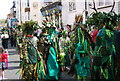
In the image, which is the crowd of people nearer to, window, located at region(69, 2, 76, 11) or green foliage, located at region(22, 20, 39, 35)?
green foliage, located at region(22, 20, 39, 35)

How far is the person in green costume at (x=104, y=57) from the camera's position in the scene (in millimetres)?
6977

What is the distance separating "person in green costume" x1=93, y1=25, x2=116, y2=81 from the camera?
698 cm

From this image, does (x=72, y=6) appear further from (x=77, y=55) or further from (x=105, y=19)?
(x=105, y=19)

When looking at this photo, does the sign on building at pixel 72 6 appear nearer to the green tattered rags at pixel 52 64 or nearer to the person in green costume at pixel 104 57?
the green tattered rags at pixel 52 64

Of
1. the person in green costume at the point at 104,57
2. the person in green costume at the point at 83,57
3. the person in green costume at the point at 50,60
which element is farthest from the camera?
the person in green costume at the point at 50,60

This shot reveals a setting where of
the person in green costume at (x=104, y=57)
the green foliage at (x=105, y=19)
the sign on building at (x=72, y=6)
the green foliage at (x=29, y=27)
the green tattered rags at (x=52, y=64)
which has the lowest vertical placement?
the green tattered rags at (x=52, y=64)

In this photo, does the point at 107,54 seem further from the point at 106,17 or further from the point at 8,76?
the point at 8,76

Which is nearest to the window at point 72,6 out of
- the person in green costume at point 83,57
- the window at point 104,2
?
the window at point 104,2

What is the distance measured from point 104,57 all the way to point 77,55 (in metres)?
1.47

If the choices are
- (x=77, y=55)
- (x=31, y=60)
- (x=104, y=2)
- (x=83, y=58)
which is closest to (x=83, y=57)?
(x=83, y=58)

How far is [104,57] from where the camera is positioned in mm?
7051

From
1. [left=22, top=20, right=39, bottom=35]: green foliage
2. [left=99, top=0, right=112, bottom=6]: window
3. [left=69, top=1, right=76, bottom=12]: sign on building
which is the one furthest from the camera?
[left=69, top=1, right=76, bottom=12]: sign on building

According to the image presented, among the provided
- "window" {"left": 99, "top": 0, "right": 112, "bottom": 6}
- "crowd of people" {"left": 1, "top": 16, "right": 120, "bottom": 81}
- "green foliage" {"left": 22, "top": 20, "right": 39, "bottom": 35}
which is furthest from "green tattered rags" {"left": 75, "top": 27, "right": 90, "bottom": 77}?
"window" {"left": 99, "top": 0, "right": 112, "bottom": 6}

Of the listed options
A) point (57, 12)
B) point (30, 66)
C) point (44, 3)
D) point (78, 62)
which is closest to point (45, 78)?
point (30, 66)
